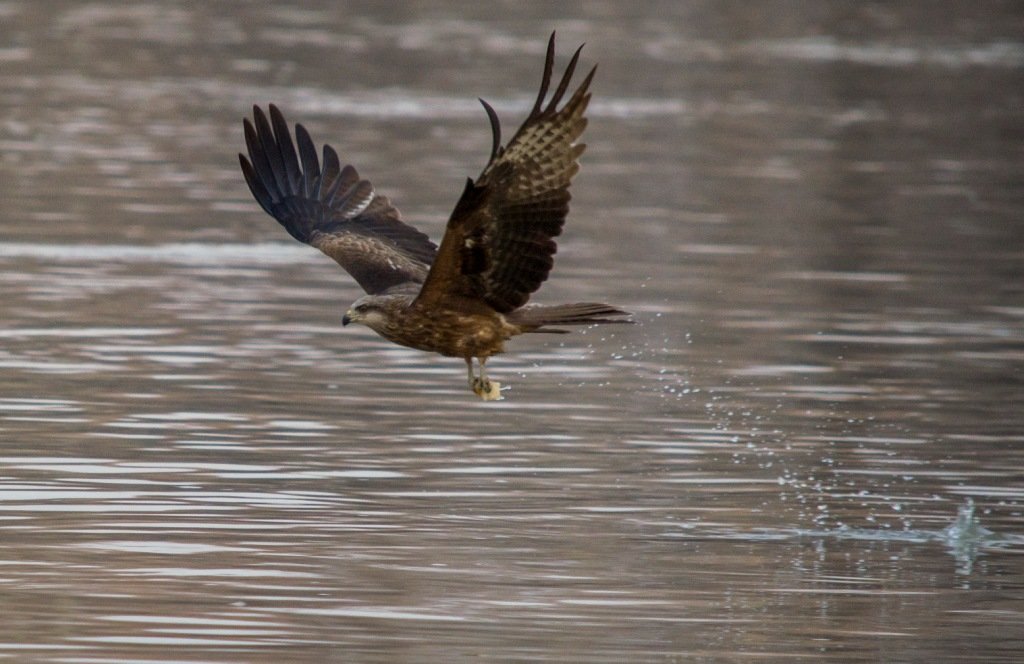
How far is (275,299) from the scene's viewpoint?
15.8 metres

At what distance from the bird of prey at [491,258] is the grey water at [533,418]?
2.65 feet

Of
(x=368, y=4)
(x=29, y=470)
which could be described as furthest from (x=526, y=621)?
(x=368, y=4)

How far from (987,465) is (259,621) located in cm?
455

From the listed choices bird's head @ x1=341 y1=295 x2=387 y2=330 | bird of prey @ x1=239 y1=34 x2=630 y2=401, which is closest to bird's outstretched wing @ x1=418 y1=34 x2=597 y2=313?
bird of prey @ x1=239 y1=34 x2=630 y2=401

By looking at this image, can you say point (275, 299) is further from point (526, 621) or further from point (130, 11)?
point (130, 11)

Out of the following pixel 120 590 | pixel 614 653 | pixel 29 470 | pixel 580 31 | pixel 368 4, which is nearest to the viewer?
pixel 614 653

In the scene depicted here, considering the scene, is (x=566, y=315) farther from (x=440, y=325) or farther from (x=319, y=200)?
(x=319, y=200)

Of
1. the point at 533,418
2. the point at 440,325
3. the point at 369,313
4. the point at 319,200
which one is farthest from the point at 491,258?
the point at 533,418

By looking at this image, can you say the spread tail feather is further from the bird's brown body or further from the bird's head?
the bird's head

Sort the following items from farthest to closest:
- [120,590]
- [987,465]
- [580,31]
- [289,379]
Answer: [580,31] → [289,379] → [987,465] → [120,590]

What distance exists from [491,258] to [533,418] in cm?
292

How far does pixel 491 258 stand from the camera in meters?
9.46

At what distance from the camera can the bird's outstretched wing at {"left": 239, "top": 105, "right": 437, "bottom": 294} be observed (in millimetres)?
11164

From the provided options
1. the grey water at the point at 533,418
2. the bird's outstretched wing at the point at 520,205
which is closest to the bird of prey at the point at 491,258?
the bird's outstretched wing at the point at 520,205
